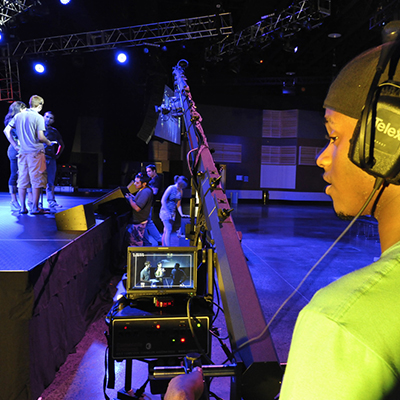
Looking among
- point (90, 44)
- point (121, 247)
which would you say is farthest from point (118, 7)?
point (121, 247)

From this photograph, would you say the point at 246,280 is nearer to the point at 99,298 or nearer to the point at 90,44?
the point at 99,298

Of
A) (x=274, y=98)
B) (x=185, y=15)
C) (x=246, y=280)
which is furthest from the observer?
(x=274, y=98)

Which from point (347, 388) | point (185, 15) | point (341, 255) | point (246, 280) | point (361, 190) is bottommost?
point (341, 255)

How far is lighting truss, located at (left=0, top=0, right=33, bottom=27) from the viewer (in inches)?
312

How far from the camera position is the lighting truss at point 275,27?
7756 mm

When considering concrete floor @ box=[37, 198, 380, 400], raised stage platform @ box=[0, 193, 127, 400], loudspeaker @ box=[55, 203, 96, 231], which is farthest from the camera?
loudspeaker @ box=[55, 203, 96, 231]

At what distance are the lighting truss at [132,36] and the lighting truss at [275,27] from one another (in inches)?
35.8

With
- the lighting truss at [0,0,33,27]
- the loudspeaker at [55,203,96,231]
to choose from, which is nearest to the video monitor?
the loudspeaker at [55,203,96,231]

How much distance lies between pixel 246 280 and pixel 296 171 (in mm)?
16297

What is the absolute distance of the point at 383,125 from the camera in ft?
1.79

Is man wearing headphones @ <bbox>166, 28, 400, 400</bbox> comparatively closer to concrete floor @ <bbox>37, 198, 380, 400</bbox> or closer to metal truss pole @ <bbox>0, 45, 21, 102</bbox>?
concrete floor @ <bbox>37, 198, 380, 400</bbox>

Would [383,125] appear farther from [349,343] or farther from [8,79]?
[8,79]

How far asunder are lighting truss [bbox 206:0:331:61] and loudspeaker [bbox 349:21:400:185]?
829 centimetres

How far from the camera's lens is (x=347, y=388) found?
0.31m
